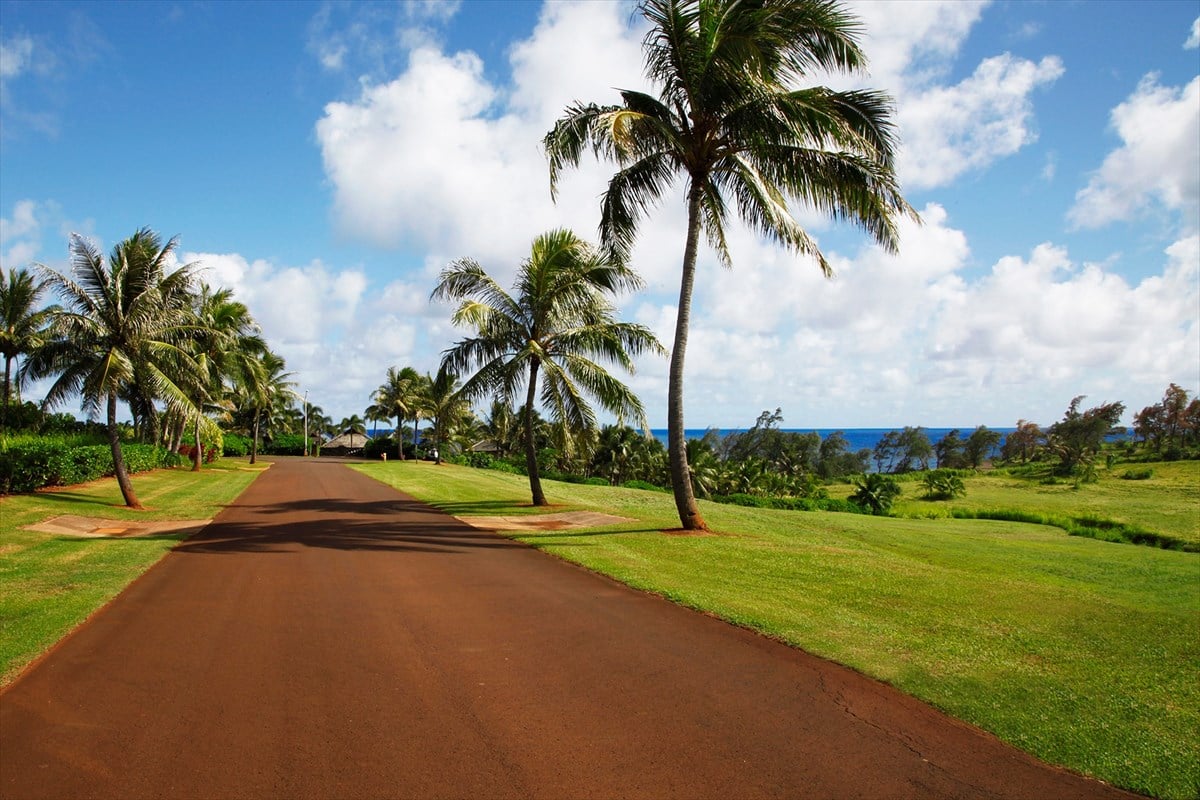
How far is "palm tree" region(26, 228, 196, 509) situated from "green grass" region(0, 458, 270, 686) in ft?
5.51

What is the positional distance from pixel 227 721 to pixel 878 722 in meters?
4.53

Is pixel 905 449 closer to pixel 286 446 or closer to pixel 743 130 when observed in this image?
pixel 286 446

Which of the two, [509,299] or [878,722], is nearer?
[878,722]

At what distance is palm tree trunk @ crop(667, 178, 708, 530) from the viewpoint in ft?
44.1

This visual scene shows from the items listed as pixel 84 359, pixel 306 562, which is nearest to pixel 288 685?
pixel 306 562

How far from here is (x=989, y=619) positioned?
7668mm

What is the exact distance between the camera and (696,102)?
12.9m

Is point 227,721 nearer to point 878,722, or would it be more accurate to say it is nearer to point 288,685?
point 288,685

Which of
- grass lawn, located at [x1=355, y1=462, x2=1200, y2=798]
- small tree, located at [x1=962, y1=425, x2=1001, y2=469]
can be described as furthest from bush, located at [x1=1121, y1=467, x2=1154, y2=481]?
Answer: grass lawn, located at [x1=355, y1=462, x2=1200, y2=798]

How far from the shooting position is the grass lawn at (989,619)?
4781 millimetres

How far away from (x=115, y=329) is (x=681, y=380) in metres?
15.1

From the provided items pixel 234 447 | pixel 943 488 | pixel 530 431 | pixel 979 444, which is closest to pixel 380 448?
pixel 234 447

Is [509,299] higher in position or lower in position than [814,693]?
higher

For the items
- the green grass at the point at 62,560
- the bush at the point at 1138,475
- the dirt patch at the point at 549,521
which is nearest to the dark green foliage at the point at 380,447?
the green grass at the point at 62,560
